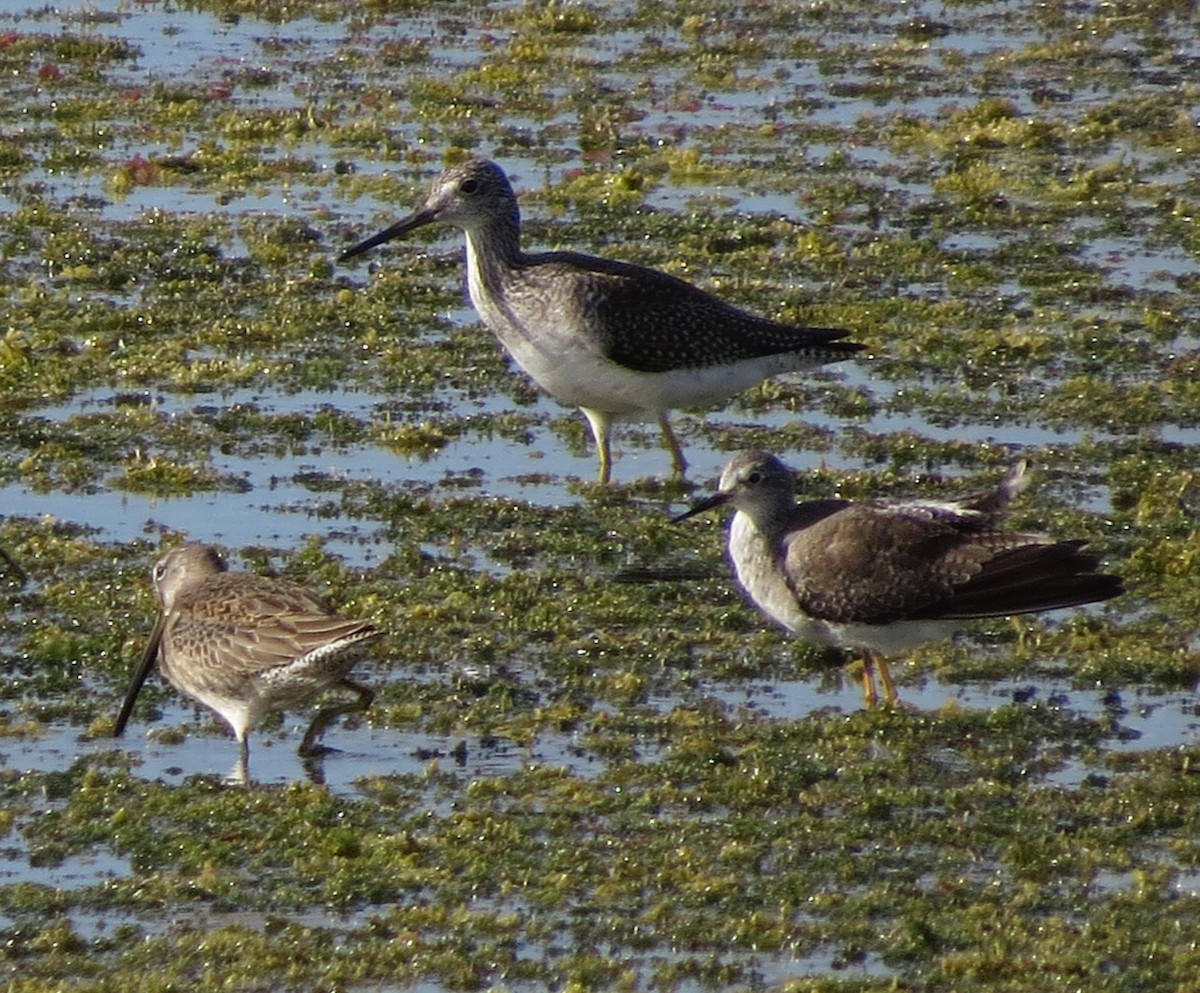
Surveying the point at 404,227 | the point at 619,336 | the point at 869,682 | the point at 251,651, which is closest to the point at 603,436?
the point at 619,336

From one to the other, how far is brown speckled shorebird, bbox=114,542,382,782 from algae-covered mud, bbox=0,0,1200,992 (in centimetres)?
20

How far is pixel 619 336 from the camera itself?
12.9m

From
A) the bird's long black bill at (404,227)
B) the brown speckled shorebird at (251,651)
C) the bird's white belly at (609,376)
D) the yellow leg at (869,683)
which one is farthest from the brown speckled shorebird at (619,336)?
the brown speckled shorebird at (251,651)

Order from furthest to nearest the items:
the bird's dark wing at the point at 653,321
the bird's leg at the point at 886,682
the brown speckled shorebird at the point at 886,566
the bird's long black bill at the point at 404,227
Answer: the bird's long black bill at the point at 404,227 < the bird's dark wing at the point at 653,321 < the bird's leg at the point at 886,682 < the brown speckled shorebird at the point at 886,566

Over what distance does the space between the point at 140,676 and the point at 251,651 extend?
2.44 ft

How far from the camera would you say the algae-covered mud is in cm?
850

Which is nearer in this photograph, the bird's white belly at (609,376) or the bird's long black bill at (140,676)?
the bird's long black bill at (140,676)

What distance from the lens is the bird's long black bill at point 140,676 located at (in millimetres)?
9977

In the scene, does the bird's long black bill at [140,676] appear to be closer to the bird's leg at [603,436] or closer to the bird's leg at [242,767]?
the bird's leg at [242,767]

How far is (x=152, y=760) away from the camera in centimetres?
982

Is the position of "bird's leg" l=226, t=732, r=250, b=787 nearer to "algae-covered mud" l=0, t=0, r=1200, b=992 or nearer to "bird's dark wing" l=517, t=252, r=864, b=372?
"algae-covered mud" l=0, t=0, r=1200, b=992

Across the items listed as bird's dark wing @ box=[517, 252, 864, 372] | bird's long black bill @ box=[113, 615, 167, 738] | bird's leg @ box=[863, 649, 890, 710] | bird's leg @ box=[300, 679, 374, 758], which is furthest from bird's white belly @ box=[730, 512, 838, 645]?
bird's long black bill @ box=[113, 615, 167, 738]

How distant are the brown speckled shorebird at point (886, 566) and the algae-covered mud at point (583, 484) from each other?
1.21 feet

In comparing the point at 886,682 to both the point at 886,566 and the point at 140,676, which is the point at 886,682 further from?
the point at 140,676
